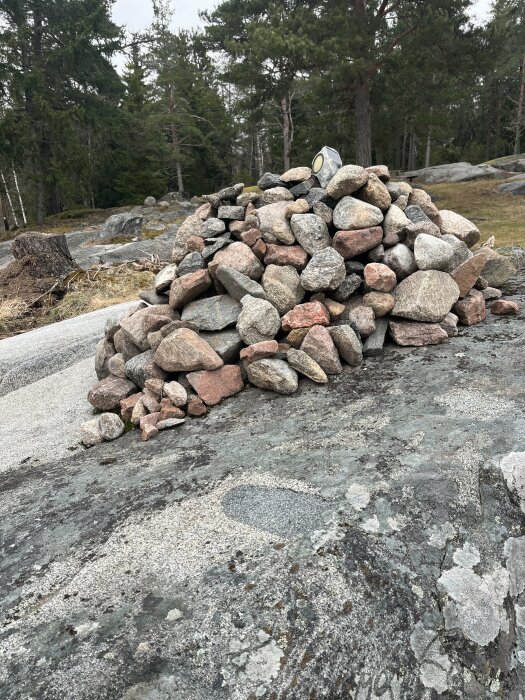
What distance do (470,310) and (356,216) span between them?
4.84 ft

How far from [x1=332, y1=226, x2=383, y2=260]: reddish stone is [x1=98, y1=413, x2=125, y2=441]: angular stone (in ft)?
8.67

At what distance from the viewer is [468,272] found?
4457 mm

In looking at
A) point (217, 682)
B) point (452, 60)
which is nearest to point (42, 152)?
point (452, 60)

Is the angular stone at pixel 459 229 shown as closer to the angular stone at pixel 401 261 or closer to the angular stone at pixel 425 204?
the angular stone at pixel 425 204

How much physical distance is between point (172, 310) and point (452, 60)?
14.4 meters

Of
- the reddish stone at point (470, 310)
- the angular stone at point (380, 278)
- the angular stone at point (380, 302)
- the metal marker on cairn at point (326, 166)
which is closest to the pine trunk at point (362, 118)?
the metal marker on cairn at point (326, 166)

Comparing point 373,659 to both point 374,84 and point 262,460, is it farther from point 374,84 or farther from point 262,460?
point 374,84

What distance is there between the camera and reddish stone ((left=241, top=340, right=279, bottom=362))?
3857 millimetres

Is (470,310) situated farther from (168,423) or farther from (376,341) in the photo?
(168,423)

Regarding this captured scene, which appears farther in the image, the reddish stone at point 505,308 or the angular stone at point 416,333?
the reddish stone at point 505,308

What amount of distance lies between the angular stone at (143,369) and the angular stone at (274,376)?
2.75 ft

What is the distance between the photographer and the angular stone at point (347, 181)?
15.2ft

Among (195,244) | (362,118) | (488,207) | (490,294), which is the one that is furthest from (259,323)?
(488,207)

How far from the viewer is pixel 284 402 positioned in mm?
3625
